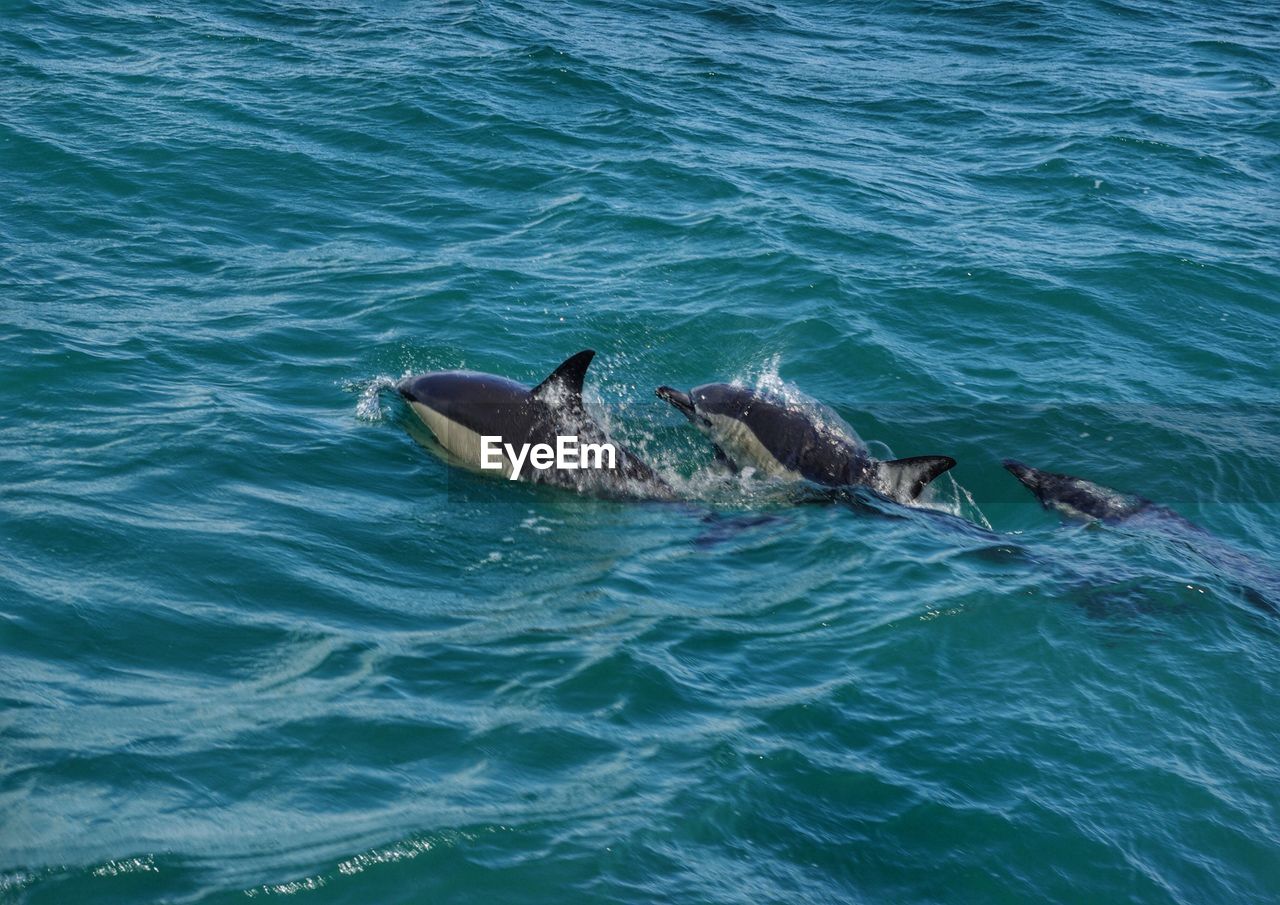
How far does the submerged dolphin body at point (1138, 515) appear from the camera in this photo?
1096cm

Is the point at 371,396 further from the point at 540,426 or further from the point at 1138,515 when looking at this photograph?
the point at 1138,515

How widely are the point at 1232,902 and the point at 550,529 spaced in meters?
5.50

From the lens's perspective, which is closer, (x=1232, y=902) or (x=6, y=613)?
(x=1232, y=902)

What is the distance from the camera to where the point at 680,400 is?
44.3 ft

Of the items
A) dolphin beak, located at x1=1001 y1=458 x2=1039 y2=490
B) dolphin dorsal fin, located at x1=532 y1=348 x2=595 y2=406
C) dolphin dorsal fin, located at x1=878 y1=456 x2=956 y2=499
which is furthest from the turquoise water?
dolphin dorsal fin, located at x1=532 y1=348 x2=595 y2=406

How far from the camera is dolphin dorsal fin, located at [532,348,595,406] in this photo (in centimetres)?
1132

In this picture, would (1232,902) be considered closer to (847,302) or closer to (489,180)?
(847,302)

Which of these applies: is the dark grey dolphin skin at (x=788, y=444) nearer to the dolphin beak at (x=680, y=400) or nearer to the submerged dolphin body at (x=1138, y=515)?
the dolphin beak at (x=680, y=400)

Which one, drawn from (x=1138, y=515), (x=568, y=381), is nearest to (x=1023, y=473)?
(x=1138, y=515)

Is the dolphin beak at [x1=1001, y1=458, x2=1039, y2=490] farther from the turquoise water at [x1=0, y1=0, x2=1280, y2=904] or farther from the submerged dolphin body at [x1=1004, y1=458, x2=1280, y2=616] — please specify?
the turquoise water at [x1=0, y1=0, x2=1280, y2=904]

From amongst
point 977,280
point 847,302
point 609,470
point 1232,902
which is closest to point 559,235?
point 847,302

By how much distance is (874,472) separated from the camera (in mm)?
12234

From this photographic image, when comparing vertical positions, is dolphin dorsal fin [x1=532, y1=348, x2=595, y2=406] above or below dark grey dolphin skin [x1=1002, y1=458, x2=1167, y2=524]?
above

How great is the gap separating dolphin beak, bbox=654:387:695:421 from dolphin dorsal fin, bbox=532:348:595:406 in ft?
6.53
